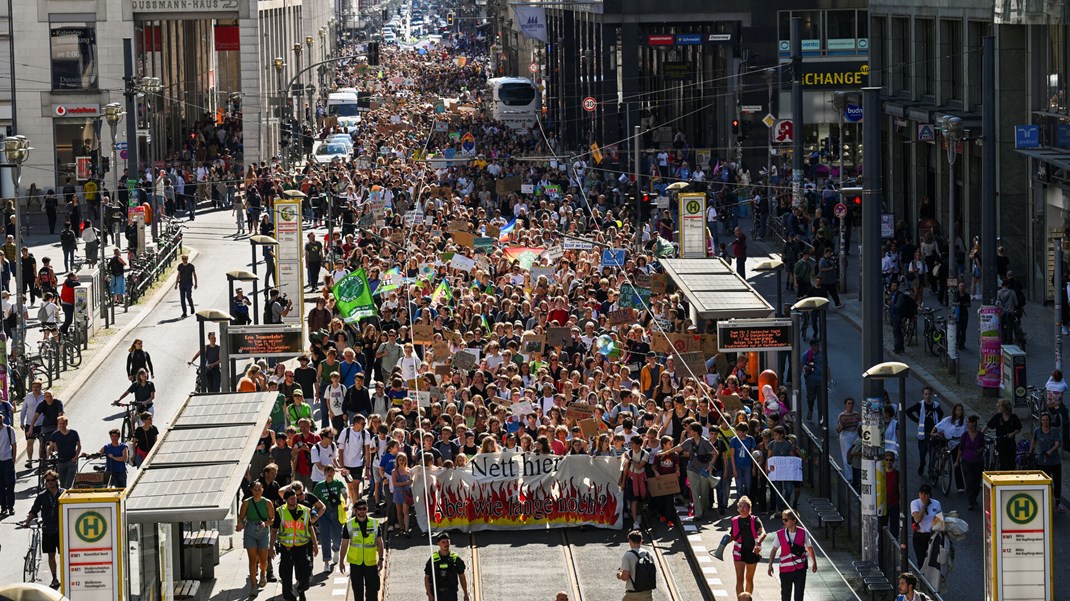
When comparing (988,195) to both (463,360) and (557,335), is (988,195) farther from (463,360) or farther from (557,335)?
(463,360)

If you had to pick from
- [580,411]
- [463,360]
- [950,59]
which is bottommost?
[580,411]

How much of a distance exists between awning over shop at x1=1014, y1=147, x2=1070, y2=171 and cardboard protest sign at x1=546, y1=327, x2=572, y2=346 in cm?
1133

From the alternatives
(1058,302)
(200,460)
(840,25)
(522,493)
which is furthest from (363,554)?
(840,25)

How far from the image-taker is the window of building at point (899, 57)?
5556 centimetres

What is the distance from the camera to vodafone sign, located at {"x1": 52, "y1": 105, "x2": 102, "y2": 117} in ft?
223

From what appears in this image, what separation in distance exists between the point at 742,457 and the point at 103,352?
16587mm

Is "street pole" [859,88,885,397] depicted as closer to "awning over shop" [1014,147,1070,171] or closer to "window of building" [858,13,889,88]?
"awning over shop" [1014,147,1070,171]

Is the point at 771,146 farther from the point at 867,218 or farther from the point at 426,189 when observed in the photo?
the point at 867,218

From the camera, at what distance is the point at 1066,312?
37938 mm

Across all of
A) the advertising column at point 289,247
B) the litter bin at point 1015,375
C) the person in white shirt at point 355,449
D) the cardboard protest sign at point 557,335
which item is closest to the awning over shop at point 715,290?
the cardboard protest sign at point 557,335

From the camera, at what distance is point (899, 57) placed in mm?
56281

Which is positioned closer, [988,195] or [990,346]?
[990,346]

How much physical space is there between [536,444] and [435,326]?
7.71 meters

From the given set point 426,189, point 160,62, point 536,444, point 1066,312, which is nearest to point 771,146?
point 426,189
